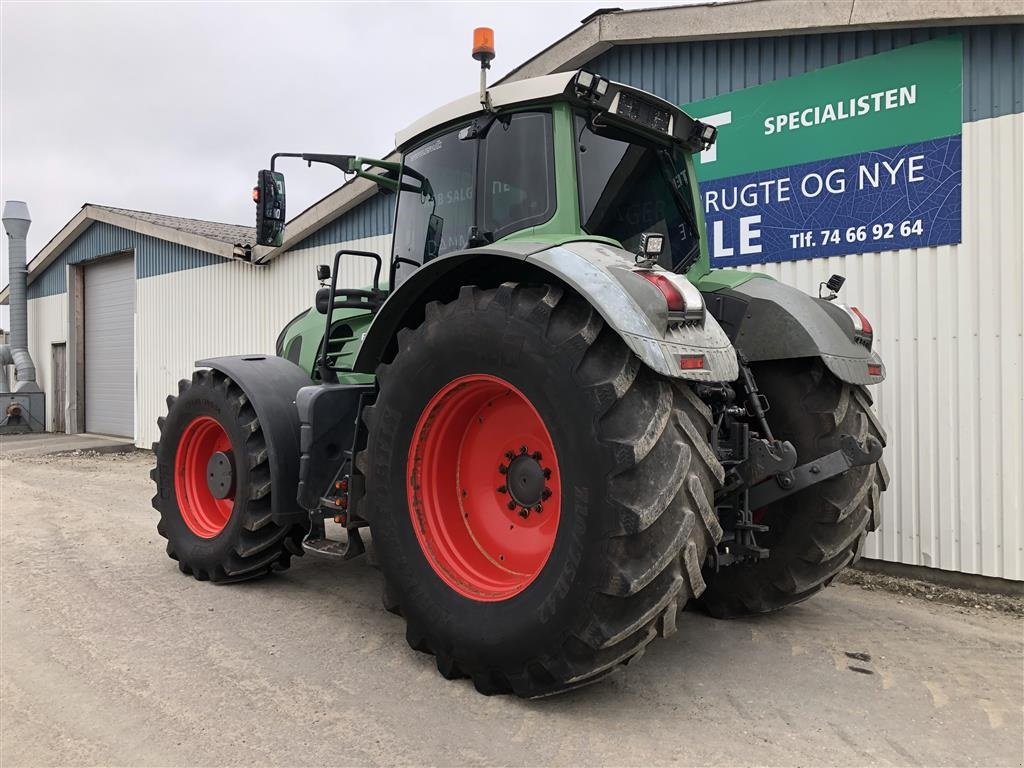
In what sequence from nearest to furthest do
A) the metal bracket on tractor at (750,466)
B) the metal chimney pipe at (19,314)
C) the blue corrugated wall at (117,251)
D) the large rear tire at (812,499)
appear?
the metal bracket on tractor at (750,466) → the large rear tire at (812,499) → the blue corrugated wall at (117,251) → the metal chimney pipe at (19,314)

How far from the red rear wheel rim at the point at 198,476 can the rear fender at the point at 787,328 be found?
338cm

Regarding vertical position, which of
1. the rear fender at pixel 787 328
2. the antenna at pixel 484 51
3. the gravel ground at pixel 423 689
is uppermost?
the antenna at pixel 484 51

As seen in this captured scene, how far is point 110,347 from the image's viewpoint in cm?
1605

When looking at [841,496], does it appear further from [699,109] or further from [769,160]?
[699,109]

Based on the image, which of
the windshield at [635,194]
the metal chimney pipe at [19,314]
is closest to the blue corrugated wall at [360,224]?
the windshield at [635,194]

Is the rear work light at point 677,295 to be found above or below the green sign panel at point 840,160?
below

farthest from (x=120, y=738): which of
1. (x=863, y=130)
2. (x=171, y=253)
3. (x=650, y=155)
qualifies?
(x=171, y=253)

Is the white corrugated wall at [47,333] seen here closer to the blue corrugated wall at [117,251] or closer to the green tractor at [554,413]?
the blue corrugated wall at [117,251]

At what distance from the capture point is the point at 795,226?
5602 mm

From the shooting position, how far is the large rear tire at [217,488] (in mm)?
4348

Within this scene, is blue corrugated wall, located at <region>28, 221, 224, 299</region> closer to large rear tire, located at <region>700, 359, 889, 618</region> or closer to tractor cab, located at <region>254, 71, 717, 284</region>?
tractor cab, located at <region>254, 71, 717, 284</region>

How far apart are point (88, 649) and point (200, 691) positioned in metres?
0.89

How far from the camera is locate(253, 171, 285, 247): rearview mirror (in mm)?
4281

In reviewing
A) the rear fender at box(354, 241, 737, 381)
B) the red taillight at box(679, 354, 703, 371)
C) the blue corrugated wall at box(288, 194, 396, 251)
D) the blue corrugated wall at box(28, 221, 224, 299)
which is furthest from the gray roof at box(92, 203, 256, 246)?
the red taillight at box(679, 354, 703, 371)
